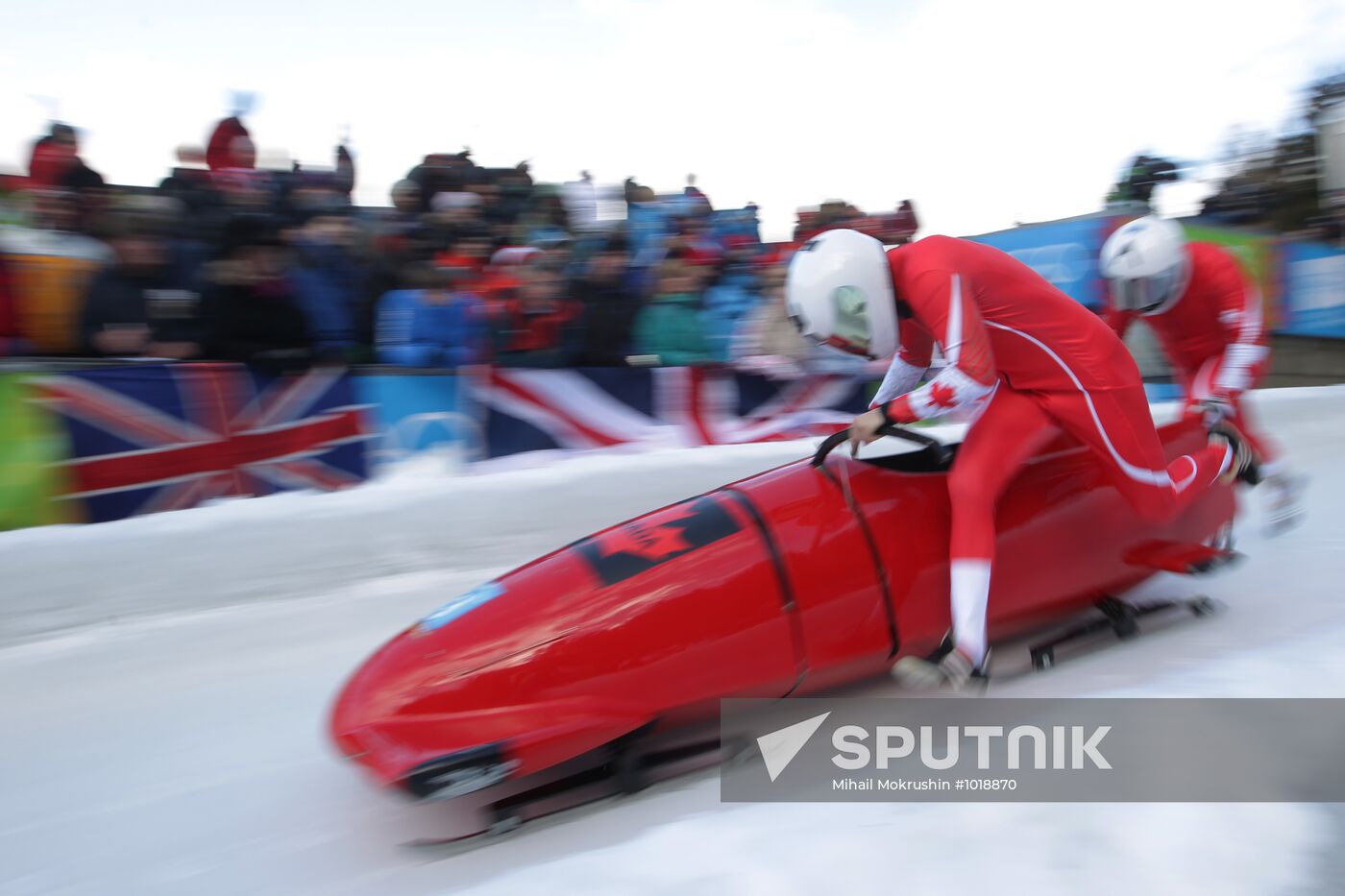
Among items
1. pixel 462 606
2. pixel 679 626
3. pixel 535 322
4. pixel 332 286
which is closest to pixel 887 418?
pixel 679 626

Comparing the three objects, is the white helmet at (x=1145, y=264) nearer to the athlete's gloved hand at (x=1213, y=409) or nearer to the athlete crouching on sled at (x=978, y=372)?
the athlete's gloved hand at (x=1213, y=409)

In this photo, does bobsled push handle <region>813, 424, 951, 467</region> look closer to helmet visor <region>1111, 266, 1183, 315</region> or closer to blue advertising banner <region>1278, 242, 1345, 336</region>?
helmet visor <region>1111, 266, 1183, 315</region>

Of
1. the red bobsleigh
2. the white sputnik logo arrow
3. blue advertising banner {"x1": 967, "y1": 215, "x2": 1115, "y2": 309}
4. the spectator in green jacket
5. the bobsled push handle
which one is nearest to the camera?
the red bobsleigh

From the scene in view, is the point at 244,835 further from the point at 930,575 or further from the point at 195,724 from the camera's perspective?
the point at 930,575

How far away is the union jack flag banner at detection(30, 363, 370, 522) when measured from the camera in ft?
11.8

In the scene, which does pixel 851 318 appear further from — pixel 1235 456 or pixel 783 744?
pixel 1235 456

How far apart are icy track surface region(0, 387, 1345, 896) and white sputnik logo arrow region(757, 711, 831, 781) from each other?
0.17 meters

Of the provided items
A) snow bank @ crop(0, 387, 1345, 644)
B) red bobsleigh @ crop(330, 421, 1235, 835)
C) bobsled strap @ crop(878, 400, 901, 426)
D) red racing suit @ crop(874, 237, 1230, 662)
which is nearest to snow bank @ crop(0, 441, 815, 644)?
snow bank @ crop(0, 387, 1345, 644)

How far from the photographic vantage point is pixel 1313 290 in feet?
27.3

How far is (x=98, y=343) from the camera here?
3934mm

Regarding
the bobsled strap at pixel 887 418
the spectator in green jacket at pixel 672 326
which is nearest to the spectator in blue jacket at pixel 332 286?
the spectator in green jacket at pixel 672 326

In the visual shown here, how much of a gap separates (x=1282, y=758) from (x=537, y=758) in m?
1.31

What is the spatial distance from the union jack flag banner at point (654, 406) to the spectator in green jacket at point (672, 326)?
0.55ft

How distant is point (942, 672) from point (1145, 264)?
1839 mm
